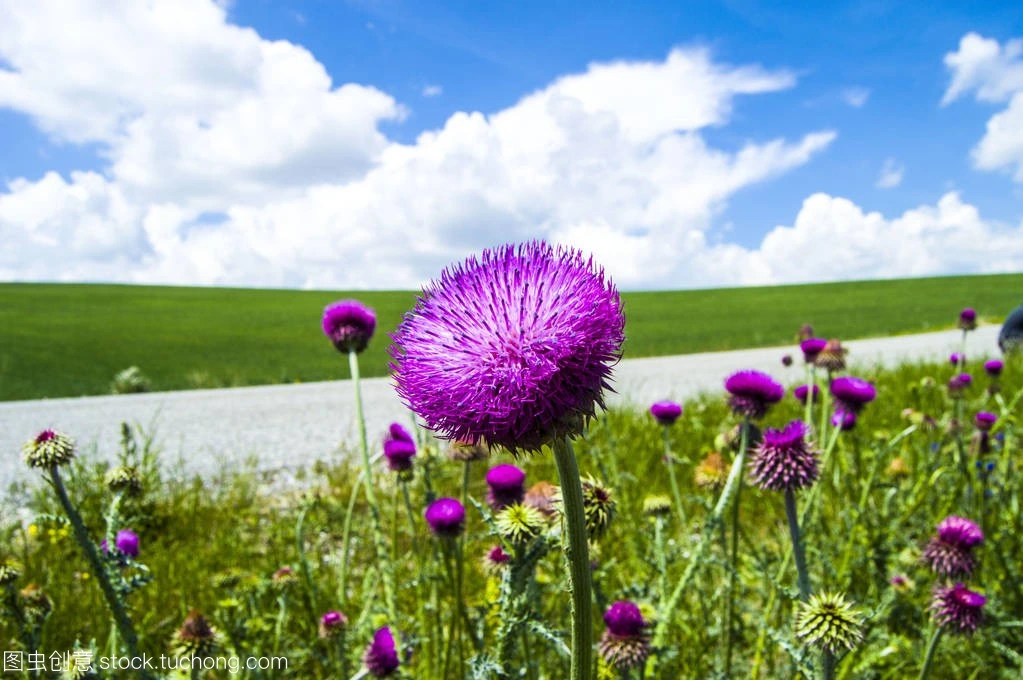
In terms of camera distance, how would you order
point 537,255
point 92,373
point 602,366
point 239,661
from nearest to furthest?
1. point 602,366
2. point 537,255
3. point 239,661
4. point 92,373

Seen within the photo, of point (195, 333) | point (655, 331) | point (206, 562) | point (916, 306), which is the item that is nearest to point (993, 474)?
point (206, 562)

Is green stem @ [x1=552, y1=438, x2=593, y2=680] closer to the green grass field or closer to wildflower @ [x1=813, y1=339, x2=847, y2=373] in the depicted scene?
wildflower @ [x1=813, y1=339, x2=847, y2=373]

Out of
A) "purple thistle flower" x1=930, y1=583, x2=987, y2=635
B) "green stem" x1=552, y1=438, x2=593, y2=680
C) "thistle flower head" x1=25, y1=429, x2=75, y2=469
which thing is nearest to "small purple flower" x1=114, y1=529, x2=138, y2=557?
"thistle flower head" x1=25, y1=429, x2=75, y2=469

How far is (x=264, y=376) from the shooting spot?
2327 centimetres

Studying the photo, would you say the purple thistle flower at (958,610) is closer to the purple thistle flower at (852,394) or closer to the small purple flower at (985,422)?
the purple thistle flower at (852,394)

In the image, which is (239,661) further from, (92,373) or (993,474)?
(92,373)

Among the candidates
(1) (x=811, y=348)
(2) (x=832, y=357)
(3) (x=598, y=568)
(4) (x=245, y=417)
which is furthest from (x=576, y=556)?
(4) (x=245, y=417)

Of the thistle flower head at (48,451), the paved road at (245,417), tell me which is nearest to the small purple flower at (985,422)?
the paved road at (245,417)

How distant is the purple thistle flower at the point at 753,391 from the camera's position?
3139 mm

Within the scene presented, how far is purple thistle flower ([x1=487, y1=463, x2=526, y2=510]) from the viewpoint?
292 centimetres

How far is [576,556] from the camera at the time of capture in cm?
141

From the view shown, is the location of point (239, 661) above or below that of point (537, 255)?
below

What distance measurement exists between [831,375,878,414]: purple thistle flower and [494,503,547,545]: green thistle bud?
7.11ft

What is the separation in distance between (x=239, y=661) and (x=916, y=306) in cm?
5460
